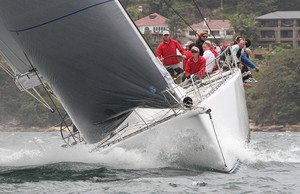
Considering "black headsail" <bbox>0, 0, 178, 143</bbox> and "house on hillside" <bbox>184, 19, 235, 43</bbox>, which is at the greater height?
"black headsail" <bbox>0, 0, 178, 143</bbox>

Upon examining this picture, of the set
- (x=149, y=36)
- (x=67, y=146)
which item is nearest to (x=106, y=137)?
(x=67, y=146)

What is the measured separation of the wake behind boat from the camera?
1176 cm

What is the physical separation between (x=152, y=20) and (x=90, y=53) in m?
87.8

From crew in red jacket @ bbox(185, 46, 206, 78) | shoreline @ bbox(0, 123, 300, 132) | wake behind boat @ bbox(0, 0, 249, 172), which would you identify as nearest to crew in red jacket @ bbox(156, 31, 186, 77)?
crew in red jacket @ bbox(185, 46, 206, 78)

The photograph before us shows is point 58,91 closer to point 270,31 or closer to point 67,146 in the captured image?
point 67,146

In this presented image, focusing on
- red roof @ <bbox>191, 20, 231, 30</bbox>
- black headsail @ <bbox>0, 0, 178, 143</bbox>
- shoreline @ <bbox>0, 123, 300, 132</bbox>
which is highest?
black headsail @ <bbox>0, 0, 178, 143</bbox>

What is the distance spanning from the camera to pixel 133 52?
472 inches

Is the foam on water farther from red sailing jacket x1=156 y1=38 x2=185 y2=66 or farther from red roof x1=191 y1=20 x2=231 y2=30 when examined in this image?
red roof x1=191 y1=20 x2=231 y2=30

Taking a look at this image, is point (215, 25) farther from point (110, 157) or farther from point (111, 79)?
point (111, 79)

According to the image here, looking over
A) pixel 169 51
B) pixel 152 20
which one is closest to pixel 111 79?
pixel 169 51

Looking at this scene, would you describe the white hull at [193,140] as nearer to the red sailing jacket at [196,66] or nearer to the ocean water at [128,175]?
the ocean water at [128,175]

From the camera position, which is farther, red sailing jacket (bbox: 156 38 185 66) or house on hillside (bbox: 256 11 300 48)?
house on hillside (bbox: 256 11 300 48)

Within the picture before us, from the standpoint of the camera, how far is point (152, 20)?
99.4m

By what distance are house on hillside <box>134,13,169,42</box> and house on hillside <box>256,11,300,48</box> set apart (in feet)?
31.9
